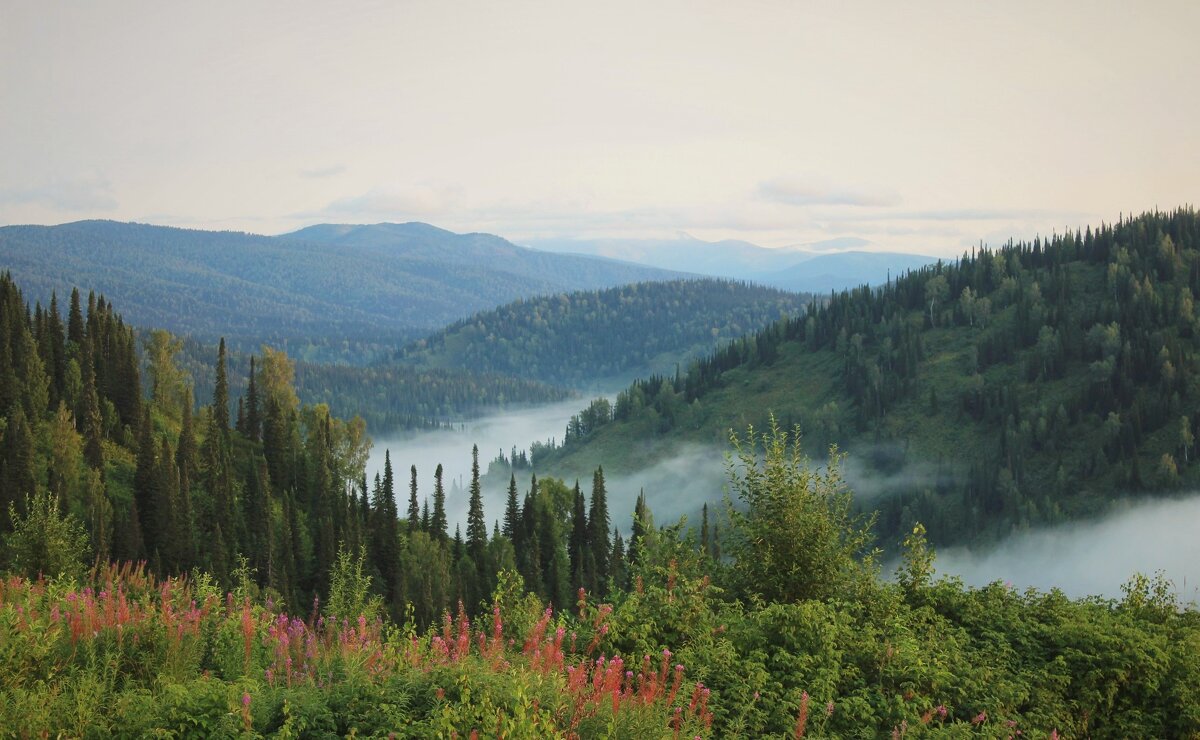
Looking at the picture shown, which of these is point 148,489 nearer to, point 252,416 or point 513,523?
point 252,416

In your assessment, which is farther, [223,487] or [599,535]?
[599,535]

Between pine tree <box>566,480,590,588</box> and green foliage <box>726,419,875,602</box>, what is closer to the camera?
green foliage <box>726,419,875,602</box>

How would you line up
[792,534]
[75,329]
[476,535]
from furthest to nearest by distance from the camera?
[476,535], [75,329], [792,534]

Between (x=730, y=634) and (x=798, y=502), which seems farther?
(x=798, y=502)

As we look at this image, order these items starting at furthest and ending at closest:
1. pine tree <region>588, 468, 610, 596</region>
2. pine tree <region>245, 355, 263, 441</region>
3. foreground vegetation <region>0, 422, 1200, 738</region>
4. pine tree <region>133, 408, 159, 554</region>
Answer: pine tree <region>588, 468, 610, 596</region> < pine tree <region>245, 355, 263, 441</region> < pine tree <region>133, 408, 159, 554</region> < foreground vegetation <region>0, 422, 1200, 738</region>

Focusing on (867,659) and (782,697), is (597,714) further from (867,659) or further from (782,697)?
(867,659)

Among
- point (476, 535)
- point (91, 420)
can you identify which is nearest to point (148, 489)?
point (91, 420)

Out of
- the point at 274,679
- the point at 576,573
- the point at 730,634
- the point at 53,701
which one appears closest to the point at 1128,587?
the point at 730,634

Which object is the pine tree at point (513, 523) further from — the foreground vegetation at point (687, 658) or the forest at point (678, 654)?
the foreground vegetation at point (687, 658)

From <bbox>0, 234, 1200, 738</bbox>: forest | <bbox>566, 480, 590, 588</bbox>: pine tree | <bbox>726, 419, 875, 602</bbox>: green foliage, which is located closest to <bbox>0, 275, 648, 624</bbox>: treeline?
<bbox>566, 480, 590, 588</bbox>: pine tree

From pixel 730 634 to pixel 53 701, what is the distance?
13192mm

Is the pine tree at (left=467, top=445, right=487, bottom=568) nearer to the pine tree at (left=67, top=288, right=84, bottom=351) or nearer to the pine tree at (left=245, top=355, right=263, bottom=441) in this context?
the pine tree at (left=245, top=355, right=263, bottom=441)

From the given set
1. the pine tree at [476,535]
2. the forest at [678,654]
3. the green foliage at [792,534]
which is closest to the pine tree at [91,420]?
the pine tree at [476,535]

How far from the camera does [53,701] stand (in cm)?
1386
